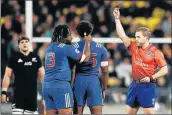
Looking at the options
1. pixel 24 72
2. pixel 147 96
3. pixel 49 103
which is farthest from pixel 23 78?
pixel 147 96

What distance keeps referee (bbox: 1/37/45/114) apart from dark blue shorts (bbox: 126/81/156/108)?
1.66 m

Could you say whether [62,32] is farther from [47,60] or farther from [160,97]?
[160,97]

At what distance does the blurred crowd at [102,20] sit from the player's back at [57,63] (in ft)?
20.0

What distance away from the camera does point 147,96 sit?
10516 millimetres

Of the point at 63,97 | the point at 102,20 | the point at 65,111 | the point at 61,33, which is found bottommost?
the point at 65,111

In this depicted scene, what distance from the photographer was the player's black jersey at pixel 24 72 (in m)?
10.9

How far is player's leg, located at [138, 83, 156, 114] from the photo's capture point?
34.4 feet

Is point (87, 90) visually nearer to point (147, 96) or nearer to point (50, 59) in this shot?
point (50, 59)

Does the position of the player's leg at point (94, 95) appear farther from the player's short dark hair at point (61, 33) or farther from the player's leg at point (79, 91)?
the player's short dark hair at point (61, 33)

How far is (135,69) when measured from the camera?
10.5 meters

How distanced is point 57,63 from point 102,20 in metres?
8.05

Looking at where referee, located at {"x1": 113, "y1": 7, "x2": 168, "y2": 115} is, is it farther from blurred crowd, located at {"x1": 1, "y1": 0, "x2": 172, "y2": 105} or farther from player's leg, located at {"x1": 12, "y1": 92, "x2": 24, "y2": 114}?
blurred crowd, located at {"x1": 1, "y1": 0, "x2": 172, "y2": 105}

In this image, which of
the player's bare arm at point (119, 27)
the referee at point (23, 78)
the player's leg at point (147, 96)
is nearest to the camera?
the player's bare arm at point (119, 27)

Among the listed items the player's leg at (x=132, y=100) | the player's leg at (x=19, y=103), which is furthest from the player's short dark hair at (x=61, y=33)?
the player's leg at (x=19, y=103)
